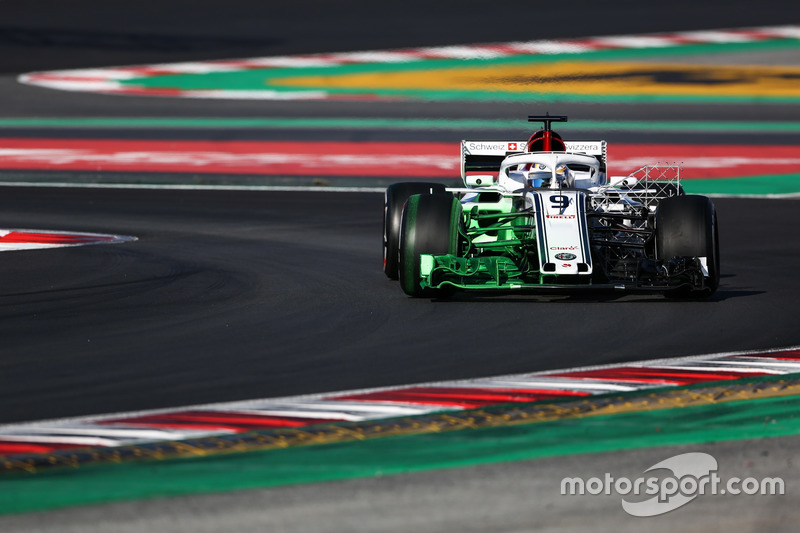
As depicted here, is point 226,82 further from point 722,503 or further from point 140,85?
point 722,503

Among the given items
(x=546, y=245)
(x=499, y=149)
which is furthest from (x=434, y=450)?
(x=499, y=149)

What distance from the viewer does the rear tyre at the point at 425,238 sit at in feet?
31.4

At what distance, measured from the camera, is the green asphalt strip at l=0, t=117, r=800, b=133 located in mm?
23438

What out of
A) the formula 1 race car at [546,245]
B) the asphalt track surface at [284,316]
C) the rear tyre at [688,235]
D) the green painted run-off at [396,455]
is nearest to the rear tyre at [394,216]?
the formula 1 race car at [546,245]

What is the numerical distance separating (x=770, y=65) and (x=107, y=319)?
22624mm

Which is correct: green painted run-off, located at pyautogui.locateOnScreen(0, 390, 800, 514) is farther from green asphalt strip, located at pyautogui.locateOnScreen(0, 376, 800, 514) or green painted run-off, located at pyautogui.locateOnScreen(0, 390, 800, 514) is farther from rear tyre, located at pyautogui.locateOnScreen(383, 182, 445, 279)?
rear tyre, located at pyautogui.locateOnScreen(383, 182, 445, 279)

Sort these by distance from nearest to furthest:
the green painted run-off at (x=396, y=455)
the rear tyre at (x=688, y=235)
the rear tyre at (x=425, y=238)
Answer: the green painted run-off at (x=396, y=455) → the rear tyre at (x=425, y=238) → the rear tyre at (x=688, y=235)

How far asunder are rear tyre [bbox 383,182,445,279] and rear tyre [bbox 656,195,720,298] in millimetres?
1937

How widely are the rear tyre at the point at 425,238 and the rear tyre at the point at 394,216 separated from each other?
81 cm

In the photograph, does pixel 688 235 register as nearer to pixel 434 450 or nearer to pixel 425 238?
pixel 425 238

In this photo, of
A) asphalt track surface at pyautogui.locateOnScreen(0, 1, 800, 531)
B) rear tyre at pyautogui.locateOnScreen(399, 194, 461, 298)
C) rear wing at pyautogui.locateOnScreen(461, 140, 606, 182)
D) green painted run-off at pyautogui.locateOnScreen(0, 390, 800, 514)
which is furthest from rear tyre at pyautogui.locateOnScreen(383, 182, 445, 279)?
green painted run-off at pyautogui.locateOnScreen(0, 390, 800, 514)

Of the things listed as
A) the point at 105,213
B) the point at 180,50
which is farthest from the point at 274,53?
the point at 105,213

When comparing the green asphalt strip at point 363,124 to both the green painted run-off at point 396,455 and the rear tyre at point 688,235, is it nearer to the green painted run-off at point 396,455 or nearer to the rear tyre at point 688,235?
the rear tyre at point 688,235

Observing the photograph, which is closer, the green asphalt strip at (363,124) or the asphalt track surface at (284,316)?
the asphalt track surface at (284,316)
